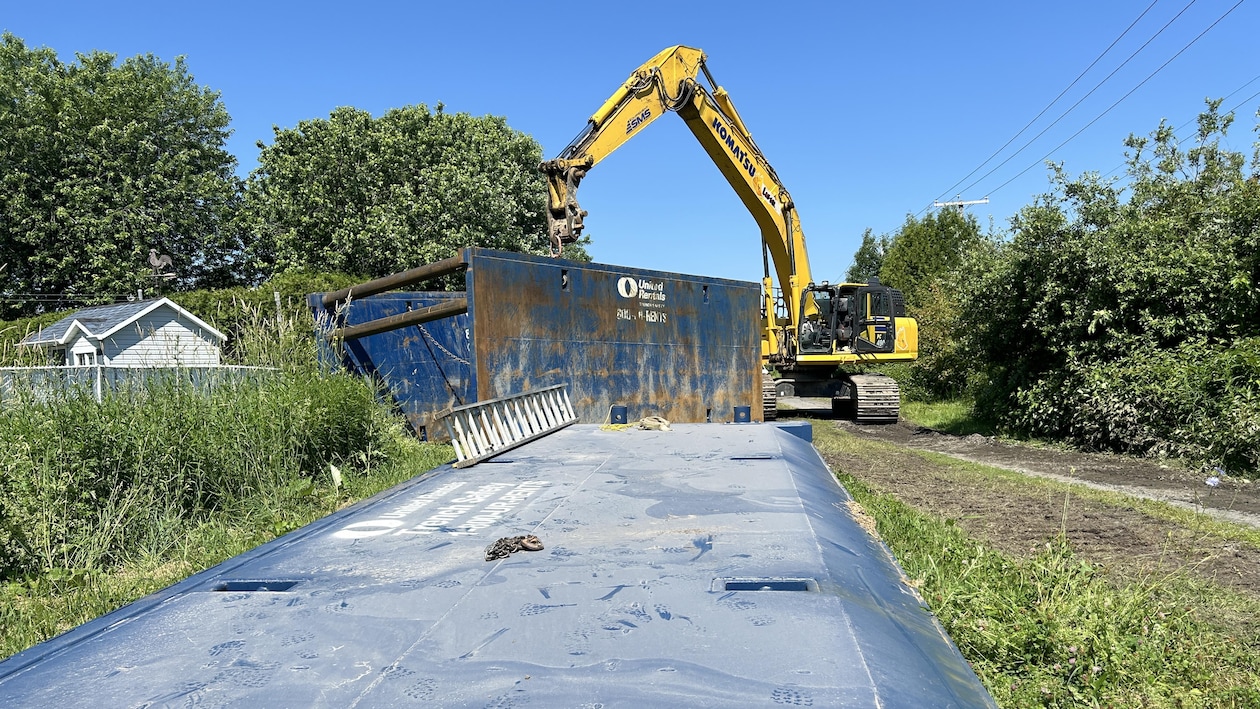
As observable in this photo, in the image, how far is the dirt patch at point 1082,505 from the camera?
5625 mm

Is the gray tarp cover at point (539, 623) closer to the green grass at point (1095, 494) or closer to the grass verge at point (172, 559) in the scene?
the grass verge at point (172, 559)

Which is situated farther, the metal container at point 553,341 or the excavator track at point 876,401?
the excavator track at point 876,401

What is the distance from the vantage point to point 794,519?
3703 mm

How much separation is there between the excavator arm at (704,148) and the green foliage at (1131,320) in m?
4.03

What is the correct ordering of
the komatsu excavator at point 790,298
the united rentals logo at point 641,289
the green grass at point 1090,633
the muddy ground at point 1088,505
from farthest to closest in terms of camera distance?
1. the komatsu excavator at point 790,298
2. the united rentals logo at point 641,289
3. the muddy ground at point 1088,505
4. the green grass at point 1090,633

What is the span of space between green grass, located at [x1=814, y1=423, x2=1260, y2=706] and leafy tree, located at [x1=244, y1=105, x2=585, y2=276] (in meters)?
24.0

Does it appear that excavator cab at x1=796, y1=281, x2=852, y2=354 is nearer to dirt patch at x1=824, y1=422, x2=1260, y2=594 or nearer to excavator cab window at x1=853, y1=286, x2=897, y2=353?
excavator cab window at x1=853, y1=286, x2=897, y2=353

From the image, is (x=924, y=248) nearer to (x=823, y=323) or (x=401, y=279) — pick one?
(x=823, y=323)

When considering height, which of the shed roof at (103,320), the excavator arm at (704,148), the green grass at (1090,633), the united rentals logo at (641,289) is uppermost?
the excavator arm at (704,148)

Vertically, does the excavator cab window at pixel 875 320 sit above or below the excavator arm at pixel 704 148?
below

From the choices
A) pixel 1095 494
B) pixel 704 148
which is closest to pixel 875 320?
pixel 704 148

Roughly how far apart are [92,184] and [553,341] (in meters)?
27.7

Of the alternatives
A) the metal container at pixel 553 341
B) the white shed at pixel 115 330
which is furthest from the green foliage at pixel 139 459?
the white shed at pixel 115 330

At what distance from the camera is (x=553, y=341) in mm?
8578
